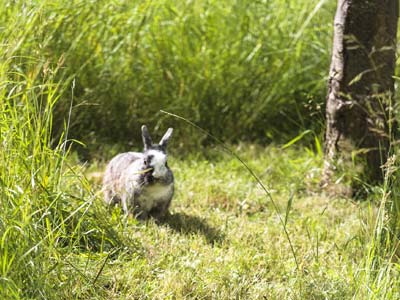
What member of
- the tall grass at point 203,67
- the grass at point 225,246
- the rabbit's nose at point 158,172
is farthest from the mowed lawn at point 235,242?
the tall grass at point 203,67

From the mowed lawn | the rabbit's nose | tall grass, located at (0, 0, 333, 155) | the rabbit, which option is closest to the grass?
the mowed lawn

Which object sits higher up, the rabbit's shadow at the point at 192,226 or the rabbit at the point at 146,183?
the rabbit at the point at 146,183

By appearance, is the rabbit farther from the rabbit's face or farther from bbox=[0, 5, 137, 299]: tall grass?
bbox=[0, 5, 137, 299]: tall grass

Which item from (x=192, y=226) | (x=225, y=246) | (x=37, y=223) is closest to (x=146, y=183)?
(x=192, y=226)

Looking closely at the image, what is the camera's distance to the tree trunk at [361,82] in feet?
17.3

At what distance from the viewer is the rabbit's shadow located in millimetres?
4840

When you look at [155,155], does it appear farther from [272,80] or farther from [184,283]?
[272,80]

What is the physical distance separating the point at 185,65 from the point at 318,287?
300 centimetres

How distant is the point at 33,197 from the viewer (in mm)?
3684

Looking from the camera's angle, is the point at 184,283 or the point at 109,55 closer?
the point at 184,283

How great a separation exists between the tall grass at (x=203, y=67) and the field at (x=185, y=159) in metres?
0.01

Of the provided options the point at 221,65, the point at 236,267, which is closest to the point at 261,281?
the point at 236,267

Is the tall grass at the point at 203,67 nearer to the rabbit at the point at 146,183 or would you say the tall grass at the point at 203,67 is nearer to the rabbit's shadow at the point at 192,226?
the rabbit at the point at 146,183

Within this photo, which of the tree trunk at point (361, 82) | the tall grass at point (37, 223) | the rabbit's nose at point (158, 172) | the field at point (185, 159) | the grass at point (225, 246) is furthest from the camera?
the tree trunk at point (361, 82)
